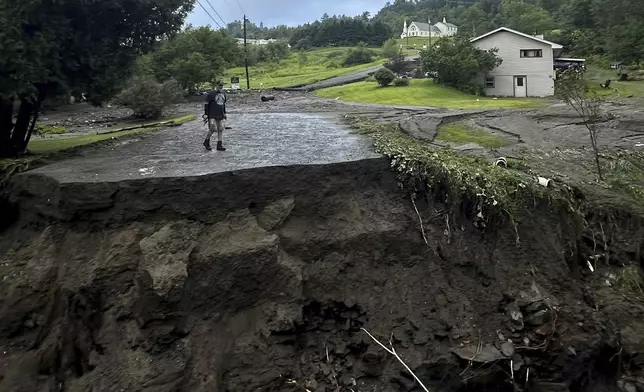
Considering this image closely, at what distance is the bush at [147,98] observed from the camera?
24766 mm

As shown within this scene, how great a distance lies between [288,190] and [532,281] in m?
4.85

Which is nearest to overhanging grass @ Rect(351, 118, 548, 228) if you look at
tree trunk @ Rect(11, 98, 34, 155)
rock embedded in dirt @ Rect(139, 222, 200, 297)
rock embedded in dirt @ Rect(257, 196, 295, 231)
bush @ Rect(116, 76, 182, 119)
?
rock embedded in dirt @ Rect(257, 196, 295, 231)

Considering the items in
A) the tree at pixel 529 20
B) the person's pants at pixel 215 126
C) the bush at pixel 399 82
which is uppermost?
the tree at pixel 529 20

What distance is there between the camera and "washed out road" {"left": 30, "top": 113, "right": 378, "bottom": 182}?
10.8 meters

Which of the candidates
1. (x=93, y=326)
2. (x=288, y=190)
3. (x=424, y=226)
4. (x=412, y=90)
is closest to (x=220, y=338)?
(x=93, y=326)

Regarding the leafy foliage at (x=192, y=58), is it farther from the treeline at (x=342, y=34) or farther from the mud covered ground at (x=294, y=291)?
the treeline at (x=342, y=34)

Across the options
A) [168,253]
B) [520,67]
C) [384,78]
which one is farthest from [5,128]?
[520,67]

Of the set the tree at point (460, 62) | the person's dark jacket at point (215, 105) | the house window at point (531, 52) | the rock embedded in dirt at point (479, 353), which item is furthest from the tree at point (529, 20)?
the rock embedded in dirt at point (479, 353)

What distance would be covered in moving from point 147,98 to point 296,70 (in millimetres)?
38462

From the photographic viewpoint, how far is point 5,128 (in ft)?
47.6

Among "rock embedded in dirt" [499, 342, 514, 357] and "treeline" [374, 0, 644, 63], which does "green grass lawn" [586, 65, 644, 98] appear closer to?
"treeline" [374, 0, 644, 63]

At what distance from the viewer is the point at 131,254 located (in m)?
9.50

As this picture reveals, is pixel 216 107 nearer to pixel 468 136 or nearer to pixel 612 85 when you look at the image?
pixel 468 136

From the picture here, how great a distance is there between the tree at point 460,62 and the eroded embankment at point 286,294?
28.8m
